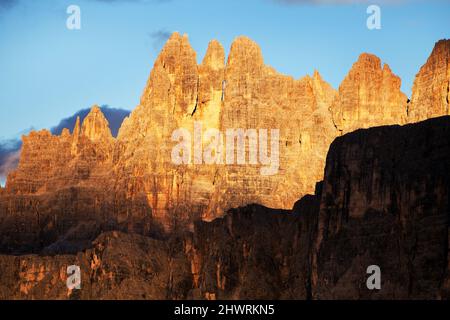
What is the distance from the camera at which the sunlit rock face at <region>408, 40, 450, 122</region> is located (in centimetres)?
18388

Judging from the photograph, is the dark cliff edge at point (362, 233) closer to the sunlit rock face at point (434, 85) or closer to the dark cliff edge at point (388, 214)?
the dark cliff edge at point (388, 214)

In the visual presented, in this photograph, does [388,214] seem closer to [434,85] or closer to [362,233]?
[362,233]

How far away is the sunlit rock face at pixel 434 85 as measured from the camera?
603 feet

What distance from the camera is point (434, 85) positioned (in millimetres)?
186750

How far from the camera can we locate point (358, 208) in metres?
142

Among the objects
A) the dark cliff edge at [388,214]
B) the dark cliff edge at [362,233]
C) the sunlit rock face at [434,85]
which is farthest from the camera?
the sunlit rock face at [434,85]

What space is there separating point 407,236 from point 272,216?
44646 mm

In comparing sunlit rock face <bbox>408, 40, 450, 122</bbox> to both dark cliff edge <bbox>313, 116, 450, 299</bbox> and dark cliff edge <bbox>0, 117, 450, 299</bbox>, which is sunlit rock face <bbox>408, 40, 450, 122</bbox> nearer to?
dark cliff edge <bbox>0, 117, 450, 299</bbox>

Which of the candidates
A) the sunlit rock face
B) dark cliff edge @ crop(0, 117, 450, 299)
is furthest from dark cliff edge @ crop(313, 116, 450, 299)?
the sunlit rock face

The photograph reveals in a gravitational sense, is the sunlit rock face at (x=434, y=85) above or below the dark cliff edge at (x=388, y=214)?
above

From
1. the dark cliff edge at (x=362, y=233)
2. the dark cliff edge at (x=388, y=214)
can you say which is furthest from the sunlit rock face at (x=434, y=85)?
the dark cliff edge at (x=388, y=214)

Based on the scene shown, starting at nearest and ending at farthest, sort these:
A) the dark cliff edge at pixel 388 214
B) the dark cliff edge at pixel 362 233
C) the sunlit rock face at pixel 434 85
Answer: the dark cliff edge at pixel 388 214, the dark cliff edge at pixel 362 233, the sunlit rock face at pixel 434 85
